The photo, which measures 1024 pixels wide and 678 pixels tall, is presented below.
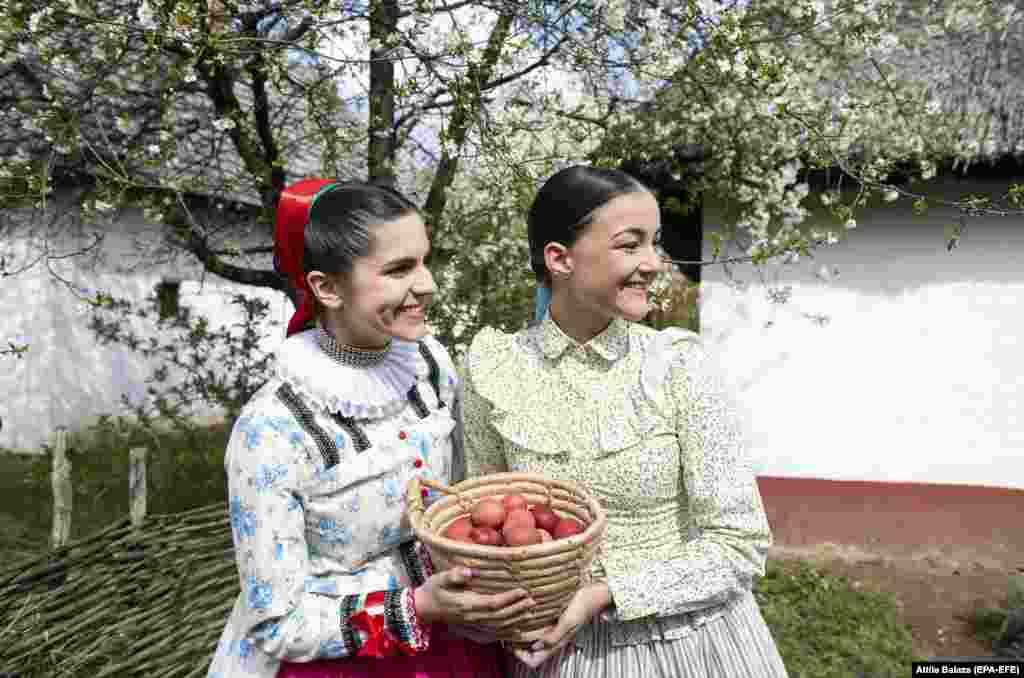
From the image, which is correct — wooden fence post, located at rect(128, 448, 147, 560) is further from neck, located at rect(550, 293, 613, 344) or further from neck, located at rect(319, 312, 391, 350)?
neck, located at rect(550, 293, 613, 344)

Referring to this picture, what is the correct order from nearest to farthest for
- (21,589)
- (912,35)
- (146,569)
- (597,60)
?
(21,589) → (146,569) → (597,60) → (912,35)

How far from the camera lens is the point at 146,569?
2873mm

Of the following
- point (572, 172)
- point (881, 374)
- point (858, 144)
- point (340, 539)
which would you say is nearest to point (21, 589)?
point (340, 539)

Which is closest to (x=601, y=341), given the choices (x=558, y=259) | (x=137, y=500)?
(x=558, y=259)

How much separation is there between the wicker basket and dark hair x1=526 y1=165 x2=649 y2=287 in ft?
1.72

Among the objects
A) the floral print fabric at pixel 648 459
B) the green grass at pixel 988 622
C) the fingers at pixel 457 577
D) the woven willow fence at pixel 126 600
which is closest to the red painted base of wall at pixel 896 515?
the green grass at pixel 988 622

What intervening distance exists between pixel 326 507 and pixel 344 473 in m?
0.08

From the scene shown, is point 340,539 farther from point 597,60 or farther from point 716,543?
point 597,60

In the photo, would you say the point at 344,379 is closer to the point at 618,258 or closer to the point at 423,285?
the point at 423,285

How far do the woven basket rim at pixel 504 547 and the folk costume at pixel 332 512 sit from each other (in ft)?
0.40

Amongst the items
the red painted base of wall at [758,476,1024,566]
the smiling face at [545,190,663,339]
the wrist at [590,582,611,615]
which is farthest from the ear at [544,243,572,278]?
the red painted base of wall at [758,476,1024,566]

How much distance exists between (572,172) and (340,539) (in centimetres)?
92

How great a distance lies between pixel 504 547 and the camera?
1236 millimetres

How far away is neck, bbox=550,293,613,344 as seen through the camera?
1.62m
